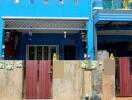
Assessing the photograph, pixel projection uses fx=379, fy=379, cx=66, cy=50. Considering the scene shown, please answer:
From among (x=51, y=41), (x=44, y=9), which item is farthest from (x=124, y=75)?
(x=51, y=41)

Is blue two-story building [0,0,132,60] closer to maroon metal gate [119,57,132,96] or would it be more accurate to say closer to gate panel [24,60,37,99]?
maroon metal gate [119,57,132,96]

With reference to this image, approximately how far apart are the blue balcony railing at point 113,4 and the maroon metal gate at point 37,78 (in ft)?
19.6

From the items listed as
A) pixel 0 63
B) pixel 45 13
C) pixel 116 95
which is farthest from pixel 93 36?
pixel 0 63

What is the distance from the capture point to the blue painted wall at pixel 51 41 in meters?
23.8

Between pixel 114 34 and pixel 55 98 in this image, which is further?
pixel 114 34

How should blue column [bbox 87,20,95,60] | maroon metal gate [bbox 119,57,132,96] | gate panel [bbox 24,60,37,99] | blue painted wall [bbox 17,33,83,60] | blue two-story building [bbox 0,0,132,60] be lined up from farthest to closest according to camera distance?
blue painted wall [bbox 17,33,83,60], blue column [bbox 87,20,95,60], blue two-story building [bbox 0,0,132,60], maroon metal gate [bbox 119,57,132,96], gate panel [bbox 24,60,37,99]

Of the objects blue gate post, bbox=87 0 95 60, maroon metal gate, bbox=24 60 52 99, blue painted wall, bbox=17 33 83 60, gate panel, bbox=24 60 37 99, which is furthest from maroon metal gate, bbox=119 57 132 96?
blue painted wall, bbox=17 33 83 60

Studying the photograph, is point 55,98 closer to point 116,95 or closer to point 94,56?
point 116,95

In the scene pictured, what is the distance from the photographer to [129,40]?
2461 cm

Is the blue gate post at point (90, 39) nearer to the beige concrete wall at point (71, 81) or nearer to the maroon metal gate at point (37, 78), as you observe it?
the beige concrete wall at point (71, 81)

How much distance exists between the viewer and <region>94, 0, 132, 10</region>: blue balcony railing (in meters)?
21.6

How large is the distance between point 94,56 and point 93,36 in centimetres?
112

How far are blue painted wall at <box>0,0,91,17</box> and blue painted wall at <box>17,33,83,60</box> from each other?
109 inches

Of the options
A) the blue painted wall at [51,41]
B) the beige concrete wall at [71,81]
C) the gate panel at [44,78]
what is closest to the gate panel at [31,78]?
the gate panel at [44,78]
